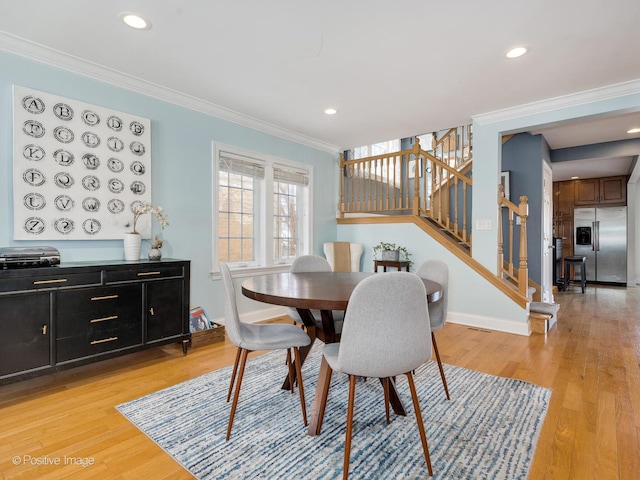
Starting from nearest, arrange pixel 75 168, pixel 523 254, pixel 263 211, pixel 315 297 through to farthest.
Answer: pixel 315 297
pixel 75 168
pixel 523 254
pixel 263 211

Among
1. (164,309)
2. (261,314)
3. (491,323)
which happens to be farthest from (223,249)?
(491,323)

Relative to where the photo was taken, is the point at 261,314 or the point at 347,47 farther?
the point at 261,314

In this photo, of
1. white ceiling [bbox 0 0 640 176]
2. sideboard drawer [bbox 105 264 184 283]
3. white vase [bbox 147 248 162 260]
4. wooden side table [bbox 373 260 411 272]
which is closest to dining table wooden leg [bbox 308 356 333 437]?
sideboard drawer [bbox 105 264 184 283]

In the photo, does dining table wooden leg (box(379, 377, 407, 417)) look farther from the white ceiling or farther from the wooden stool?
the wooden stool

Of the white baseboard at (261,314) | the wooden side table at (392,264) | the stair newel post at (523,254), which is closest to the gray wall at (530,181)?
the stair newel post at (523,254)

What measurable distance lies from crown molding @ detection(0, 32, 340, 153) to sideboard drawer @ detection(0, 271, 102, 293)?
1660 mm

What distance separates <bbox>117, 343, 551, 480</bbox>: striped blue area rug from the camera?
5.25 ft

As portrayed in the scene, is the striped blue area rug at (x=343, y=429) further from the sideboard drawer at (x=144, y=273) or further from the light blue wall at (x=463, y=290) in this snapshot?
the light blue wall at (x=463, y=290)

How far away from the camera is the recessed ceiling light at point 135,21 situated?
7.13 ft

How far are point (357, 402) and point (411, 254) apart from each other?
9.26 feet

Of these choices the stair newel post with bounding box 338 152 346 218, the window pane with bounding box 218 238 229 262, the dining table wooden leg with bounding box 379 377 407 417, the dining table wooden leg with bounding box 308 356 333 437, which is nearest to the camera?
the dining table wooden leg with bounding box 308 356 333 437

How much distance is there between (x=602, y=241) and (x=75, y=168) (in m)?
9.43

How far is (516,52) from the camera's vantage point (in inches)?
102

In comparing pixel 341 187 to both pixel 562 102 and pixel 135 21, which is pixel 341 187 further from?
pixel 135 21
